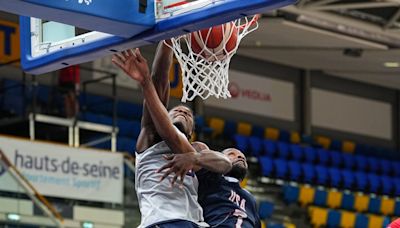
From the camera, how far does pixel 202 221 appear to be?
6020 millimetres

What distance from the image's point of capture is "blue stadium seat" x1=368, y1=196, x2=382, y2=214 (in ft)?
71.1

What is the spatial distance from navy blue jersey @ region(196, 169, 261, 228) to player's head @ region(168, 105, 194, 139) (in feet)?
1.03

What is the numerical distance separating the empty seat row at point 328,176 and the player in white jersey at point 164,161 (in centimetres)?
1442

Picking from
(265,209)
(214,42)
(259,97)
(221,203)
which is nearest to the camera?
(214,42)

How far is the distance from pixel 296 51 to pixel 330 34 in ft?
7.10

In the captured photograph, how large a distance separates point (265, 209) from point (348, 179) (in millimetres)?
3994

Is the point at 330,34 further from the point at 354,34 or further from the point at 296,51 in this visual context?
the point at 296,51

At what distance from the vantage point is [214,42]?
19.0ft

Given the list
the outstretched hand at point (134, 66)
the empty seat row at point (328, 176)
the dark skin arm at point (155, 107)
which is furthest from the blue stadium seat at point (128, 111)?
the outstretched hand at point (134, 66)

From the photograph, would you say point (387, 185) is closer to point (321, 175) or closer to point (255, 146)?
point (321, 175)

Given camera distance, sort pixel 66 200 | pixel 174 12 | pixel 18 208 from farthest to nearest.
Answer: pixel 66 200, pixel 18 208, pixel 174 12

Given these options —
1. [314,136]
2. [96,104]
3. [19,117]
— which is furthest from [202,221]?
[314,136]

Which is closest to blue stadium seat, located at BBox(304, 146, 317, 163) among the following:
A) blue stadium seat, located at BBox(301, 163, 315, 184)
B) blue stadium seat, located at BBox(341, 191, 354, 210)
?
blue stadium seat, located at BBox(301, 163, 315, 184)

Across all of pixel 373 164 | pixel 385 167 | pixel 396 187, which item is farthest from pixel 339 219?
pixel 385 167
